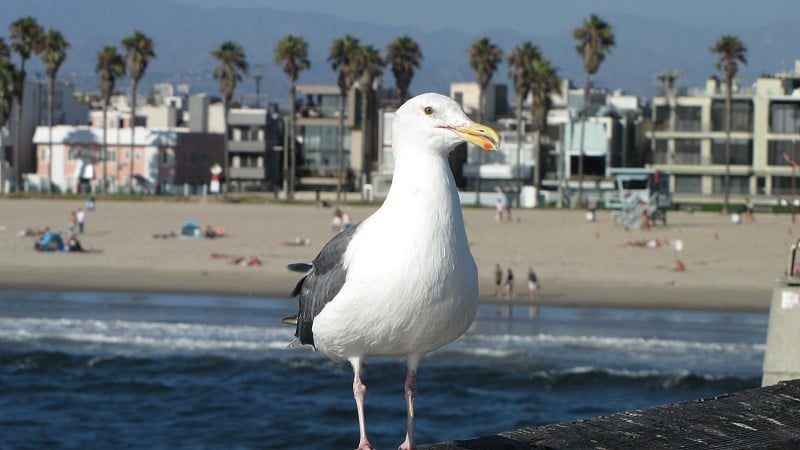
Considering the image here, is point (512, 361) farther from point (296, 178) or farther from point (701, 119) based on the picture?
point (296, 178)

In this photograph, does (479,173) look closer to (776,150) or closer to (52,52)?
(776,150)

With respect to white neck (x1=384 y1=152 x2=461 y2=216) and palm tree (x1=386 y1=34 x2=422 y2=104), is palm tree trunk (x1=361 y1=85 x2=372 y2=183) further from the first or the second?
white neck (x1=384 y1=152 x2=461 y2=216)

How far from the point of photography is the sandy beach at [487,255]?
41031 mm

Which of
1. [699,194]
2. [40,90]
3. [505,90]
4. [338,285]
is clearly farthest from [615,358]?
[40,90]

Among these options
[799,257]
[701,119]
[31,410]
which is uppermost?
[701,119]

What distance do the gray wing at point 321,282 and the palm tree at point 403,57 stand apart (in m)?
82.6

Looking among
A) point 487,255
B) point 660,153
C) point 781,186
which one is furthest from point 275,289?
point 660,153

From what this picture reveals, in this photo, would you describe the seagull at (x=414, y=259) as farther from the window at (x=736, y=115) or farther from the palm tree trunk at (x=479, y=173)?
the window at (x=736, y=115)

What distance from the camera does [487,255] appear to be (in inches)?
1905

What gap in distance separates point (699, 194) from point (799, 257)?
Result: 50.7 meters

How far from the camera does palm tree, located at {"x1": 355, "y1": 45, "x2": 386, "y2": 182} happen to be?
289ft

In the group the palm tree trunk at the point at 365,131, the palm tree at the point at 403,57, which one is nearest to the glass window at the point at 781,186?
the palm tree at the point at 403,57

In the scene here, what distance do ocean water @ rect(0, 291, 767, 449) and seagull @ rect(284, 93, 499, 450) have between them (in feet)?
49.3

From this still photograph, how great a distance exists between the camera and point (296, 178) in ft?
304
